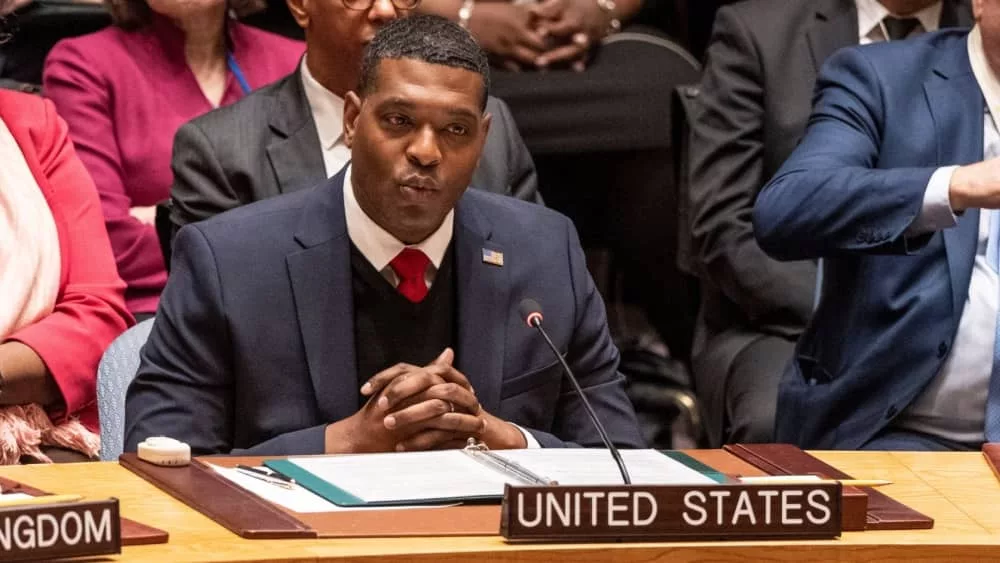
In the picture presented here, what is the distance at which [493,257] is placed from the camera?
3062mm

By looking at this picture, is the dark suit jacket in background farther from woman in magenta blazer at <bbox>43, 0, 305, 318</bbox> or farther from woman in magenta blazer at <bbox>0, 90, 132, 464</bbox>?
woman in magenta blazer at <bbox>43, 0, 305, 318</bbox>

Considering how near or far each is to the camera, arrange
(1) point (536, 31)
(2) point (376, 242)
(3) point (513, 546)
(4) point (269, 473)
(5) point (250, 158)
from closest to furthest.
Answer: (3) point (513, 546)
(4) point (269, 473)
(2) point (376, 242)
(5) point (250, 158)
(1) point (536, 31)

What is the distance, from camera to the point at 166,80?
13.8 ft

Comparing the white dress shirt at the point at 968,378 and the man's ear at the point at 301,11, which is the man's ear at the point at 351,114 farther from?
the white dress shirt at the point at 968,378

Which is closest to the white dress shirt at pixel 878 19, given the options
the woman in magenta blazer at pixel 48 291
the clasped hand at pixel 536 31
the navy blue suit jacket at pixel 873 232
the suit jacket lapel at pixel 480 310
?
the navy blue suit jacket at pixel 873 232

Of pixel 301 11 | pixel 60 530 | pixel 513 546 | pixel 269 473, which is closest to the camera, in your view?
pixel 60 530

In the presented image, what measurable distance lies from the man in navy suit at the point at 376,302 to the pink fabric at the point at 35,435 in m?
0.41

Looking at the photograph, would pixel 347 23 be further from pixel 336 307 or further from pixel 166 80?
pixel 336 307

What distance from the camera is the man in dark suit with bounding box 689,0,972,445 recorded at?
411cm

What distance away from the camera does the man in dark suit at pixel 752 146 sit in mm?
4109

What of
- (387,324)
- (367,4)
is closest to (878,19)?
(367,4)

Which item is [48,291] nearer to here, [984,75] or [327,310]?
[327,310]

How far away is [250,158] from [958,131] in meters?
1.36

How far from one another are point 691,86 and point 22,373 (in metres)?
1.85
